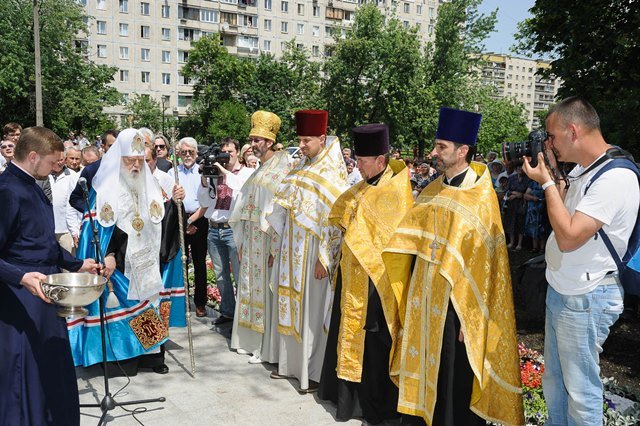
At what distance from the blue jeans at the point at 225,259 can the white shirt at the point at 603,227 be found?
4.37 meters

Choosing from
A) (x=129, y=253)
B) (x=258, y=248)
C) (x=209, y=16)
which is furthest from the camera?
(x=209, y=16)

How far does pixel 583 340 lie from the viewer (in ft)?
10.6

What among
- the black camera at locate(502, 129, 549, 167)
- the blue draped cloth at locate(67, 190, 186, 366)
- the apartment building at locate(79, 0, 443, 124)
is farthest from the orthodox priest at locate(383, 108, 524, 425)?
the apartment building at locate(79, 0, 443, 124)

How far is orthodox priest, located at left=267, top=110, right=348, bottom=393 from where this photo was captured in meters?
5.28

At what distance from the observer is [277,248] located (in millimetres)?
5688

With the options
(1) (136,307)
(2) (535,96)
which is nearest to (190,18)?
(1) (136,307)

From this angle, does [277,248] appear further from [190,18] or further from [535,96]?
[535,96]

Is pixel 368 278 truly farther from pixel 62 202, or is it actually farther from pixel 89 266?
pixel 62 202

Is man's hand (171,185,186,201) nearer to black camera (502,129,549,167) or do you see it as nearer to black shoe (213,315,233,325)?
black shoe (213,315,233,325)

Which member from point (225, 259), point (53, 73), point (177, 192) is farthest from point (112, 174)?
point (53, 73)

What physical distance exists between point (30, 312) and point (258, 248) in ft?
8.88

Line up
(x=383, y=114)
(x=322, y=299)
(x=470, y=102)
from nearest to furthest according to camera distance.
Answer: (x=322, y=299) → (x=383, y=114) → (x=470, y=102)

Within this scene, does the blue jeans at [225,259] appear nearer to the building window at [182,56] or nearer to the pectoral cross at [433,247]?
the pectoral cross at [433,247]

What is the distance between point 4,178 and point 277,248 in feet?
8.69
